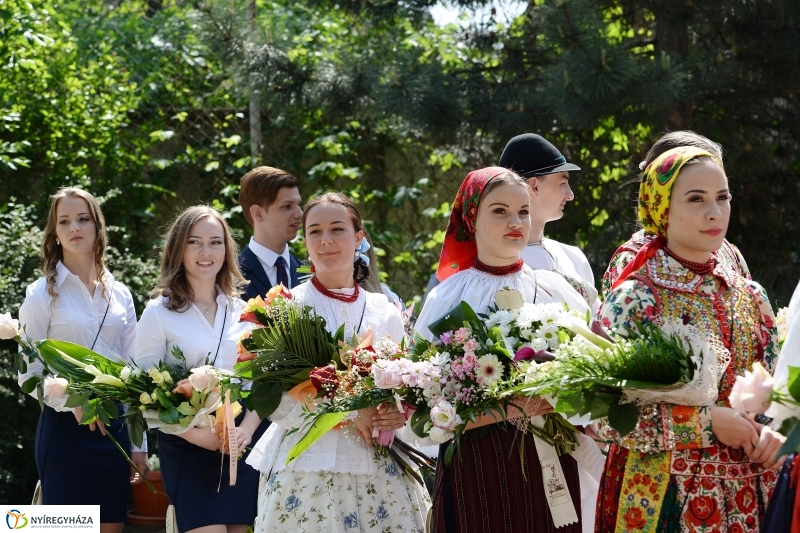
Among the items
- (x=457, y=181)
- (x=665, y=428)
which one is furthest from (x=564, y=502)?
(x=457, y=181)

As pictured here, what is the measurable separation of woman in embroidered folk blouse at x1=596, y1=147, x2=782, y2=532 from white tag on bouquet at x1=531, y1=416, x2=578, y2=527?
0.33 meters

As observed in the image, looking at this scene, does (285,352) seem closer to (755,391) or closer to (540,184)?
(540,184)

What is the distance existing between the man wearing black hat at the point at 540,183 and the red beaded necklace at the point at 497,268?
69 centimetres

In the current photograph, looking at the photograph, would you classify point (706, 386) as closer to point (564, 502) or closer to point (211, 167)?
point (564, 502)

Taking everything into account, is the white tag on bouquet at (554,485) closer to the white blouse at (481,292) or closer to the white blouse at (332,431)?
the white blouse at (481,292)

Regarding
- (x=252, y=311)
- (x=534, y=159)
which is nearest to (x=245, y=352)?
(x=252, y=311)

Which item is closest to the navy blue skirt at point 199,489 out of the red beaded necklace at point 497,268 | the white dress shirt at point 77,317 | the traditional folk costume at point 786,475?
the white dress shirt at point 77,317

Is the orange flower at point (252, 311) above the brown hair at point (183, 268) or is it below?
below

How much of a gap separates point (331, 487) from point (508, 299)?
3.30 ft

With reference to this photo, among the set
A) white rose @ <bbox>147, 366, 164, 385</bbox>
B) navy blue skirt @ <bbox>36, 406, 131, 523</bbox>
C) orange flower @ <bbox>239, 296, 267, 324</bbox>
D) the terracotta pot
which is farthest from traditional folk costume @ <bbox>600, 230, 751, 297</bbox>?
the terracotta pot

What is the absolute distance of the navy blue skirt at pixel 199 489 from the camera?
4625 millimetres

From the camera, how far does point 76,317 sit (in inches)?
209

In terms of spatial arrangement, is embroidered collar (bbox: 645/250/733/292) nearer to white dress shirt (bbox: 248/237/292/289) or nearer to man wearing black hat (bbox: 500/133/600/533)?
man wearing black hat (bbox: 500/133/600/533)

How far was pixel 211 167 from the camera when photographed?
31.1ft
